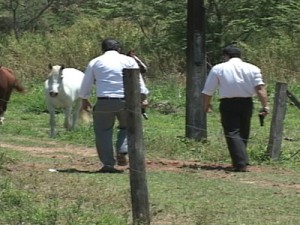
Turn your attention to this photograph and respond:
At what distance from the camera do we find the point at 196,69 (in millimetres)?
14922

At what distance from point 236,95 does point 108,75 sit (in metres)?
1.82

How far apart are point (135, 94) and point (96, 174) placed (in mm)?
3846

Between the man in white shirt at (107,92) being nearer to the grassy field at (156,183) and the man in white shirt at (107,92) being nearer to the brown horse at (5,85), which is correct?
the grassy field at (156,183)

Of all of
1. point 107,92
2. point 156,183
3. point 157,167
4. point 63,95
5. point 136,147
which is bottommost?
point 157,167

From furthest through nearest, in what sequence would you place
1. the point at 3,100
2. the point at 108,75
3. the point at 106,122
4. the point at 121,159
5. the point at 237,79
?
the point at 3,100 < the point at 121,159 < the point at 237,79 < the point at 106,122 < the point at 108,75

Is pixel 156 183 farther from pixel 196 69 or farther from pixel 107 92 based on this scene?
pixel 196 69

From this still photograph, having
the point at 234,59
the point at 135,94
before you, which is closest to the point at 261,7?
the point at 234,59

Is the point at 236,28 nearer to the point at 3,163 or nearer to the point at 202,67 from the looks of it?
the point at 202,67

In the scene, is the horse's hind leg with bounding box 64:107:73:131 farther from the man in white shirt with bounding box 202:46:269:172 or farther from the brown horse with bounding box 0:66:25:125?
the man in white shirt with bounding box 202:46:269:172

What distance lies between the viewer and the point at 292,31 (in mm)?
27438

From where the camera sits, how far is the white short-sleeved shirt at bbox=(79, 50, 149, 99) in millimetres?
11188

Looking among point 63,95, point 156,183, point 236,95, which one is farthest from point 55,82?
point 156,183

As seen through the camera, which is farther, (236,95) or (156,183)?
(236,95)

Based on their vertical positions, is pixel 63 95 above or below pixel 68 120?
above
